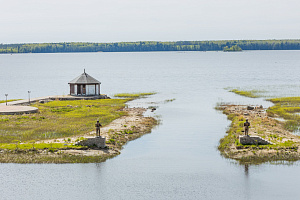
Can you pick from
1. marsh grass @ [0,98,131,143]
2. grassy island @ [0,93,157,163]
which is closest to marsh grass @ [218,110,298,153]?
grassy island @ [0,93,157,163]

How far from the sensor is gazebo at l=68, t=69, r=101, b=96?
78688 mm

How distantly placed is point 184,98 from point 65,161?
54515 mm

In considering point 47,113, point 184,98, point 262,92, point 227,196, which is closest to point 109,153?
point 227,196

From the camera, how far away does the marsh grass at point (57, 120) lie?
46531 mm

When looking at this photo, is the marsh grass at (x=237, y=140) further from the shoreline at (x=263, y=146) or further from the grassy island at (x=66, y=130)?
the grassy island at (x=66, y=130)

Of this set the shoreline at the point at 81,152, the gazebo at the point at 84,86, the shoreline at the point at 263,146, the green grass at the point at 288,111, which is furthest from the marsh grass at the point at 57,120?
the green grass at the point at 288,111

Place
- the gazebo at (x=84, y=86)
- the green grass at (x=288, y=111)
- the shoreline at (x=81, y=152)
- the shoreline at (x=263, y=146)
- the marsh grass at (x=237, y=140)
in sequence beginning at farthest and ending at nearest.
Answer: the gazebo at (x=84, y=86) < the green grass at (x=288, y=111) < the marsh grass at (x=237, y=140) < the shoreline at (x=263, y=146) < the shoreline at (x=81, y=152)

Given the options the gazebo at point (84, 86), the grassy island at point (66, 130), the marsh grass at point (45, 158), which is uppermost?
the gazebo at point (84, 86)

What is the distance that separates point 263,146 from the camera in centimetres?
4053

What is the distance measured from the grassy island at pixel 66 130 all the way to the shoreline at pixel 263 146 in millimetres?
10365

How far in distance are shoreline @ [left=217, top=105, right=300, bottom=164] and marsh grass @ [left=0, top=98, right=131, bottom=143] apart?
1577cm

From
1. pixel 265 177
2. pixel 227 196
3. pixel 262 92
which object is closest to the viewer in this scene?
pixel 227 196

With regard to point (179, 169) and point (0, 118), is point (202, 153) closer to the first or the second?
point (179, 169)

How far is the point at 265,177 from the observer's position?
34.0m
